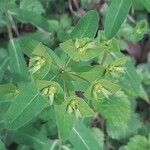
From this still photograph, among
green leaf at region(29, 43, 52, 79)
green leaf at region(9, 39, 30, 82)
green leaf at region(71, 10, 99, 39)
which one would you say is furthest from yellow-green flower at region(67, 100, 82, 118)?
green leaf at region(9, 39, 30, 82)

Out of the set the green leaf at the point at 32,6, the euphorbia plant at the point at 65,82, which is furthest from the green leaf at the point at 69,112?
the green leaf at the point at 32,6

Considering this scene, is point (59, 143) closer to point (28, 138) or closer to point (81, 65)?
point (28, 138)

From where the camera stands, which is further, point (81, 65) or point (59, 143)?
point (59, 143)

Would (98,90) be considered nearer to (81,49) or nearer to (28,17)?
(81,49)

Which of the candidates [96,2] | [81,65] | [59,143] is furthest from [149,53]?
[81,65]

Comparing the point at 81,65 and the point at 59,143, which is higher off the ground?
the point at 81,65

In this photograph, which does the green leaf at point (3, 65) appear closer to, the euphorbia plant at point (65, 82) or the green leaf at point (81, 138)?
the euphorbia plant at point (65, 82)

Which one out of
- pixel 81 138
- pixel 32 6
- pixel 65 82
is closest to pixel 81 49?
pixel 65 82
